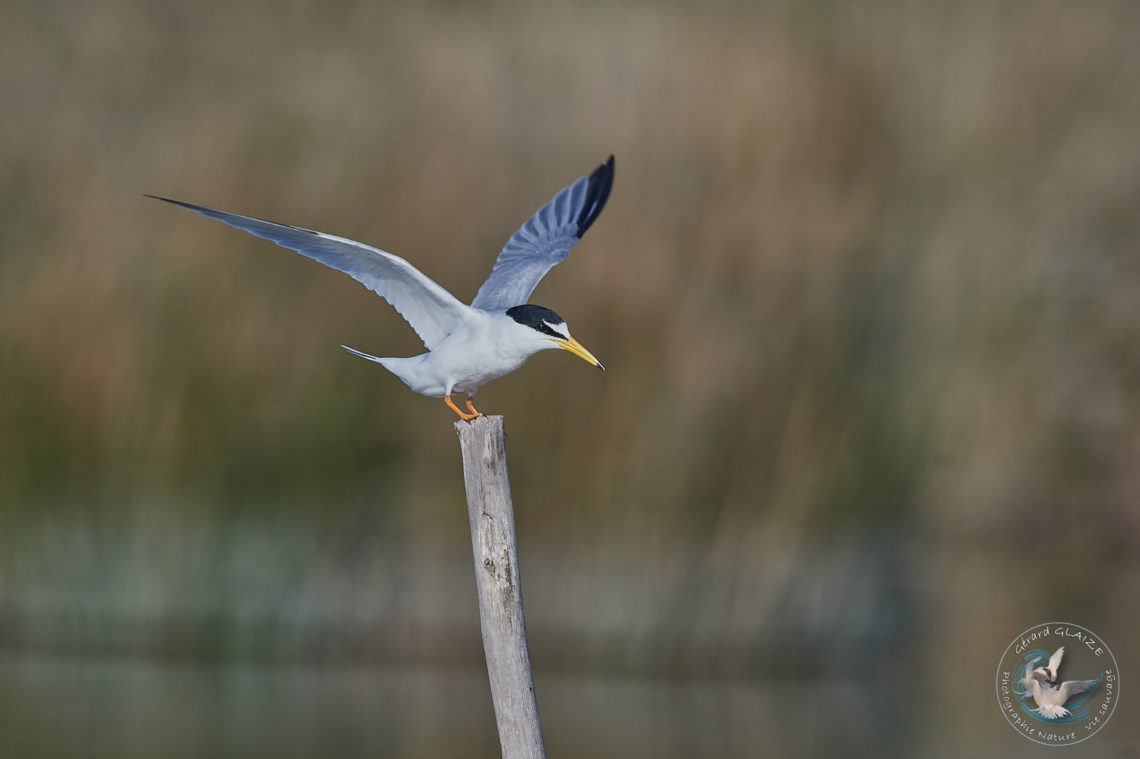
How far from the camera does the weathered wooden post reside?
16.4ft

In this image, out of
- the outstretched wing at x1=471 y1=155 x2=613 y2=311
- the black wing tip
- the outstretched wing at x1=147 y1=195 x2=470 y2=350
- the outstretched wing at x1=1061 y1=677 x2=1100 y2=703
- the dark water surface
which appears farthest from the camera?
the outstretched wing at x1=1061 y1=677 x2=1100 y2=703

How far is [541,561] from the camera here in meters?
7.97

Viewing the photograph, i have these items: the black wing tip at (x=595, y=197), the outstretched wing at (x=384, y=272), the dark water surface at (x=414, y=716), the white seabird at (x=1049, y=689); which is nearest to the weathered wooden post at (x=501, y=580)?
the outstretched wing at (x=384, y=272)

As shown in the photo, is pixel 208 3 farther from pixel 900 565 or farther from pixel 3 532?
pixel 900 565

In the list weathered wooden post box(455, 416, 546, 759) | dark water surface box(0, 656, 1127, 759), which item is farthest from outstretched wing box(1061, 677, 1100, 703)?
weathered wooden post box(455, 416, 546, 759)

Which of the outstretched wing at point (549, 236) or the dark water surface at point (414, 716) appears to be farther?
the dark water surface at point (414, 716)

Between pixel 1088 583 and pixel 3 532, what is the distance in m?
6.91

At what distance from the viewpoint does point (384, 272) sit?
18.3 ft

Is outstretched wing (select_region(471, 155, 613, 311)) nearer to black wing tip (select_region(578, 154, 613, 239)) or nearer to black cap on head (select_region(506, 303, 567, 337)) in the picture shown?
black wing tip (select_region(578, 154, 613, 239))

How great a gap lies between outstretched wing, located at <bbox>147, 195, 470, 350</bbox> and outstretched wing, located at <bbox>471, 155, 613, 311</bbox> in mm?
478

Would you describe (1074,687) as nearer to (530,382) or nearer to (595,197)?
(530,382)

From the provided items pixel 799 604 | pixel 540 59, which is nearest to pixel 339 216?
pixel 540 59

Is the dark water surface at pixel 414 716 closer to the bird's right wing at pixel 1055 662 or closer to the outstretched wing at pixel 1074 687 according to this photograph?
the outstretched wing at pixel 1074 687

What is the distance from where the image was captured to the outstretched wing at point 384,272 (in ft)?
17.5
